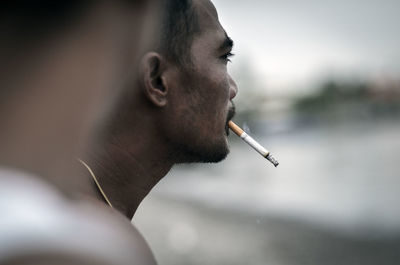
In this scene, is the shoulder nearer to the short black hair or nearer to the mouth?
the short black hair

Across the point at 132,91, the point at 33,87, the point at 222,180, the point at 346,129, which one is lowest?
the point at 346,129

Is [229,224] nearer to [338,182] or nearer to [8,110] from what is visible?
[338,182]

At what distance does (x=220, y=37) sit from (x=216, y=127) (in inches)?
12.8

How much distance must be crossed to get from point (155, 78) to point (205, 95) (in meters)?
0.24

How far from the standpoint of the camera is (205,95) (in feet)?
6.72

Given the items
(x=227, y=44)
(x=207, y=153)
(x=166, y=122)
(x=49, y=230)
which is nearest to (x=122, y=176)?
(x=166, y=122)

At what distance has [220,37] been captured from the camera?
2.10 metres

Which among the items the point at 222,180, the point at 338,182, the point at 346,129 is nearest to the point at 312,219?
the point at 338,182

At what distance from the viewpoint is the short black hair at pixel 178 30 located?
6.29 ft

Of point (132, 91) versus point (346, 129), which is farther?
point (346, 129)

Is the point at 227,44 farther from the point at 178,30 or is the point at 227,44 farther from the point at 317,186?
the point at 317,186

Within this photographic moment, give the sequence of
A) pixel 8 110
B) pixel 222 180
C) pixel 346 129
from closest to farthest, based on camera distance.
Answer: pixel 8 110 → pixel 222 180 → pixel 346 129

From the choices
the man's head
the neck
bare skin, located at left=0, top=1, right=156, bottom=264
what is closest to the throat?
the neck

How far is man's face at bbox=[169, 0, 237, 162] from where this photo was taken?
6.52ft
